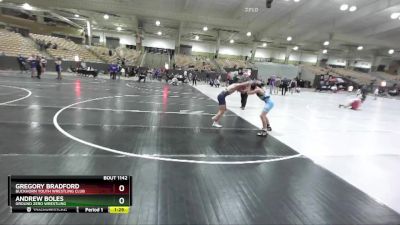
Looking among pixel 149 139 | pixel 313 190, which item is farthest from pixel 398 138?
pixel 149 139

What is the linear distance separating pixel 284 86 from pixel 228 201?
2073 centimetres

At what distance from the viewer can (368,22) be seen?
33.3 m

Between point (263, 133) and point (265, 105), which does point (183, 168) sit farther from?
point (265, 105)

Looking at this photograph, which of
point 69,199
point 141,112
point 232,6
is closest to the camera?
point 69,199

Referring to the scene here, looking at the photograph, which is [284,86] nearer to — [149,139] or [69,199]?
[149,139]

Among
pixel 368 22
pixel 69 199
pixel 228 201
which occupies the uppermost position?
pixel 368 22

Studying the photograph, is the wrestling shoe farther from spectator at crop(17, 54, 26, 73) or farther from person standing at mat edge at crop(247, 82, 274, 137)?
spectator at crop(17, 54, 26, 73)

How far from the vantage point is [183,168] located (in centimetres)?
496
